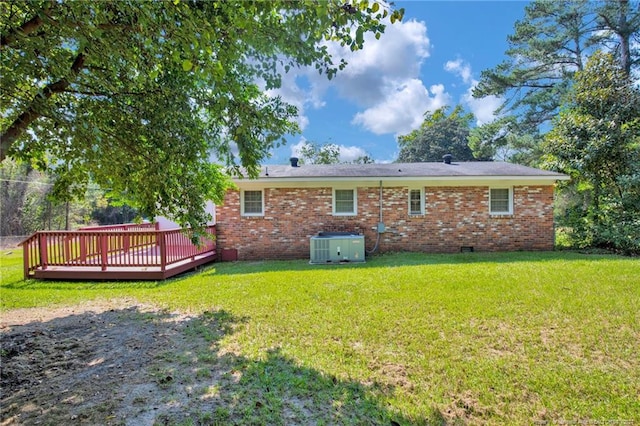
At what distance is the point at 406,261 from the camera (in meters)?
9.23

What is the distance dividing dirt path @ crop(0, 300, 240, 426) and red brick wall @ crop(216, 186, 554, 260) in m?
5.68

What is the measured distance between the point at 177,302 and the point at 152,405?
3521 millimetres

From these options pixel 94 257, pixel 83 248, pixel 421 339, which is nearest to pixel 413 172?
pixel 421 339

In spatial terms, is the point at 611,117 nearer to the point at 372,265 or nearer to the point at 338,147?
the point at 372,265

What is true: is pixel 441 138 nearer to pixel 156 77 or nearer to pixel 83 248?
pixel 83 248

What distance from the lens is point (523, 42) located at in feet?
60.6

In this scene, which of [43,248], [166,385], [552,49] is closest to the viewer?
[166,385]

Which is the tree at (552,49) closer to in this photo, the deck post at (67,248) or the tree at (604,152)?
the tree at (604,152)

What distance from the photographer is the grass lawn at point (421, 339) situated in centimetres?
267

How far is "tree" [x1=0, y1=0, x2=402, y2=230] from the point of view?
8.50 feet

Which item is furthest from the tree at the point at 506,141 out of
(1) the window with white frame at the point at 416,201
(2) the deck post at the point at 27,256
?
(2) the deck post at the point at 27,256

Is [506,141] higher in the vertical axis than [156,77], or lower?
higher

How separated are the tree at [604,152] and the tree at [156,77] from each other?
11729 millimetres

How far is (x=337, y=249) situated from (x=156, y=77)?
275 inches
